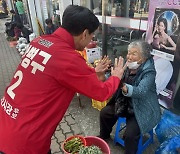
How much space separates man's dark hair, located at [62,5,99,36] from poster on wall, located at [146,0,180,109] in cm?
165

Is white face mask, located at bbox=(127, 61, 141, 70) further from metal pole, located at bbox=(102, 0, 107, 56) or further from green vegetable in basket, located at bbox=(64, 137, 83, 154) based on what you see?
metal pole, located at bbox=(102, 0, 107, 56)

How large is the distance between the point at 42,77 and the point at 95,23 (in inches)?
22.7

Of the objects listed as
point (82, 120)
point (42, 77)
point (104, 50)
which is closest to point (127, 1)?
point (104, 50)

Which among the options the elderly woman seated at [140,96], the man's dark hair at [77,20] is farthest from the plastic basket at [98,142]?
the man's dark hair at [77,20]

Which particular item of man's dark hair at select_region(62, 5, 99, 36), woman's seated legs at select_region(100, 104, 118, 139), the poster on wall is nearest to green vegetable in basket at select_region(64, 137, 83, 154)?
woman's seated legs at select_region(100, 104, 118, 139)

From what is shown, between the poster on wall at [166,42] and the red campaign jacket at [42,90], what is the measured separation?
5.59 feet

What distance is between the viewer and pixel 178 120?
7.94 ft

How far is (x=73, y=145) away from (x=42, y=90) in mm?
898

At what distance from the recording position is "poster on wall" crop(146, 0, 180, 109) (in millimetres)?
2697

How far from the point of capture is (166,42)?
2.85 m

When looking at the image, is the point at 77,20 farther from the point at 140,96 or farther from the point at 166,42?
the point at 166,42

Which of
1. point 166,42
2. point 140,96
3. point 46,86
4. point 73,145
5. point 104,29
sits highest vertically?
point 46,86

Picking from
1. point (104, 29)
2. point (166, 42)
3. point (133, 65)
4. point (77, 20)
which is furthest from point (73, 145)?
point (104, 29)

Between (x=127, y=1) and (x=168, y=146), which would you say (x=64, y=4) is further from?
(x=168, y=146)
